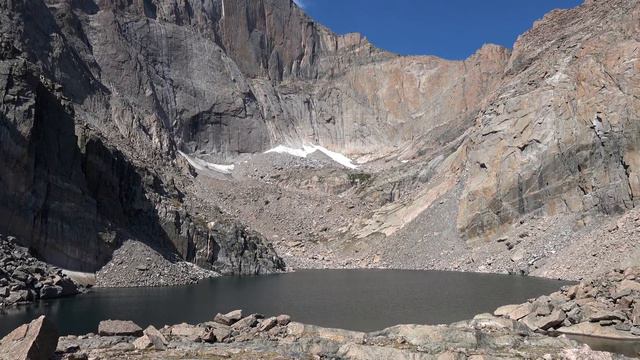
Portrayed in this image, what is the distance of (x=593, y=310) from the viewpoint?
95.0 ft

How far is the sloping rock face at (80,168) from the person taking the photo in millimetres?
47031

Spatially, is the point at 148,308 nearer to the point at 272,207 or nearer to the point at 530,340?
the point at 530,340

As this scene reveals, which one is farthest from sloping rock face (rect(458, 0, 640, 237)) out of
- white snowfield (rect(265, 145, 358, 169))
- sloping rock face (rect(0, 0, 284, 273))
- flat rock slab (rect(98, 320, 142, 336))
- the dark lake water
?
white snowfield (rect(265, 145, 358, 169))

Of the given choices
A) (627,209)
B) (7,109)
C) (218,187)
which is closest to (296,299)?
(7,109)

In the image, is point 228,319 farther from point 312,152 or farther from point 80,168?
point 312,152

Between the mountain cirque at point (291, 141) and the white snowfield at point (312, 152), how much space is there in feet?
8.40

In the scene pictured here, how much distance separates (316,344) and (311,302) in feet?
63.3

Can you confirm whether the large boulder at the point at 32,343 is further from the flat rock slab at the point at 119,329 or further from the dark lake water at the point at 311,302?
the dark lake water at the point at 311,302

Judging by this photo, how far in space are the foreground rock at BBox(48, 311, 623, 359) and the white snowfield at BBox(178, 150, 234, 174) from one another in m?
99.6

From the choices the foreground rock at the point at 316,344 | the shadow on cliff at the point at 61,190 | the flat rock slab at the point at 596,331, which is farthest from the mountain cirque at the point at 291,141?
the foreground rock at the point at 316,344

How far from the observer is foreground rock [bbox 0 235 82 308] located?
37.4 metres

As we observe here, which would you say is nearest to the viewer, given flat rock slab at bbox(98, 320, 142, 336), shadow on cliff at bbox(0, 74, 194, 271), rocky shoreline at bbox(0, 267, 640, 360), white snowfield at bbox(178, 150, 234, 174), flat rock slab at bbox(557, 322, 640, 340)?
rocky shoreline at bbox(0, 267, 640, 360)

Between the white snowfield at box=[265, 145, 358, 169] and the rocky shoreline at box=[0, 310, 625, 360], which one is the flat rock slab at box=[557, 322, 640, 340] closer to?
the rocky shoreline at box=[0, 310, 625, 360]

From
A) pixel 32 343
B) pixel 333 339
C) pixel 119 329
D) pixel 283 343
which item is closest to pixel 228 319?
pixel 283 343
